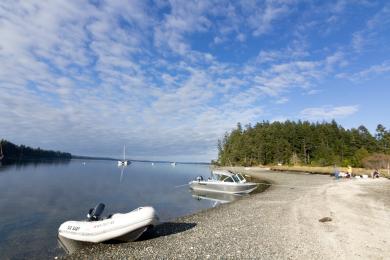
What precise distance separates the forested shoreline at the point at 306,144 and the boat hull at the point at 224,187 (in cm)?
8344

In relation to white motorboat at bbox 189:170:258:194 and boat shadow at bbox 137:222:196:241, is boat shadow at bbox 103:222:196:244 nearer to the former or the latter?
boat shadow at bbox 137:222:196:241

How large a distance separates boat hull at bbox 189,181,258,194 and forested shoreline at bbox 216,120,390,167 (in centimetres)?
8344

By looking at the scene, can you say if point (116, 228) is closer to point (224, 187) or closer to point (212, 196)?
point (224, 187)

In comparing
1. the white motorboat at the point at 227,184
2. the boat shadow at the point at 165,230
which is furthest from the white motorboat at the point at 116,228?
the white motorboat at the point at 227,184

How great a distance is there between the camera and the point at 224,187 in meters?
42.5

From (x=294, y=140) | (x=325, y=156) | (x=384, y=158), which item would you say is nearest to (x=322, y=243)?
(x=384, y=158)

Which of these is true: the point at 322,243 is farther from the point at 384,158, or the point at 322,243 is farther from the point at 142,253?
the point at 384,158

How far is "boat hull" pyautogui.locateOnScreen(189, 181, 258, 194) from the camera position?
4141cm

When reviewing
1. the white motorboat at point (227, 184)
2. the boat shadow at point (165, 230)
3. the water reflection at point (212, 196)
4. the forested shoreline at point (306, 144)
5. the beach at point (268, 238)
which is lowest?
the water reflection at point (212, 196)

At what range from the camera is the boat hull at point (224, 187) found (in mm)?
41406

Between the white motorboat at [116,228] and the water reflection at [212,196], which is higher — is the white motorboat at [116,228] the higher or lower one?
the higher one

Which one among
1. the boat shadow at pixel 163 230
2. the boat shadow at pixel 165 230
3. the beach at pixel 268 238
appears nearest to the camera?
the beach at pixel 268 238

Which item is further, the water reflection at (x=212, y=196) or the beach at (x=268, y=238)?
the water reflection at (x=212, y=196)

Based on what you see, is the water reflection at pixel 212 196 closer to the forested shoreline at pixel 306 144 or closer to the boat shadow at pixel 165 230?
the boat shadow at pixel 165 230
